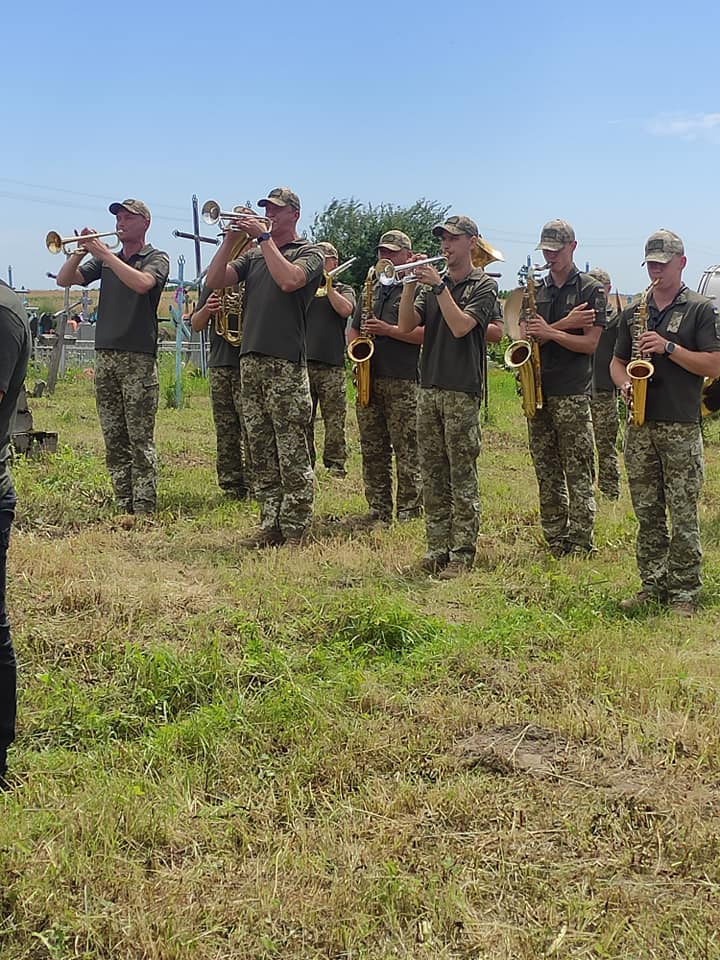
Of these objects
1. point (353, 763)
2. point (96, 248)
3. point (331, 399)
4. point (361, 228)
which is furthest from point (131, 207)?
point (361, 228)

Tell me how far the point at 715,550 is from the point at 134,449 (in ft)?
14.8

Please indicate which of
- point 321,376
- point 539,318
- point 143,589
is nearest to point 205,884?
point 143,589

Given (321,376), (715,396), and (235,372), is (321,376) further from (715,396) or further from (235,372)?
(715,396)

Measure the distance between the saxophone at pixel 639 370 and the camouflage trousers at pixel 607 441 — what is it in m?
3.35

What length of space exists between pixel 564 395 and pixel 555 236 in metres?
1.07

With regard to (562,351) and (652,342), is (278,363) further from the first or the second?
(652,342)

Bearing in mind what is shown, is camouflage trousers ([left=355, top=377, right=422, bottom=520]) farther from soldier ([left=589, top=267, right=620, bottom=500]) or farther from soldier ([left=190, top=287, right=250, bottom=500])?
soldier ([left=589, top=267, right=620, bottom=500])

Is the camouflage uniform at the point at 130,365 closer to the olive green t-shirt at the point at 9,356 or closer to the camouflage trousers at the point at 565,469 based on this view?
the camouflage trousers at the point at 565,469

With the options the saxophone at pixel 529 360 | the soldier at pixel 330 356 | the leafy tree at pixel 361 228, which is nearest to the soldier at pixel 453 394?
the saxophone at pixel 529 360

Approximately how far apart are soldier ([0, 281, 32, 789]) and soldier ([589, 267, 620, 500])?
6.91m

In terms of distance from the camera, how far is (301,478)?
24.1ft

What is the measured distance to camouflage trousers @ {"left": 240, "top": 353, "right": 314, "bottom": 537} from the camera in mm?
7168

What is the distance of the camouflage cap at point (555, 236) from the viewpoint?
22.0ft

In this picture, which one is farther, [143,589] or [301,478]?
[301,478]
